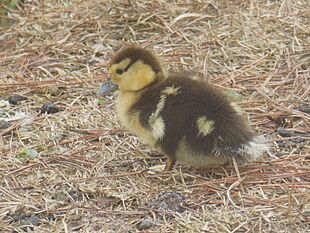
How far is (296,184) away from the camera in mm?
3631

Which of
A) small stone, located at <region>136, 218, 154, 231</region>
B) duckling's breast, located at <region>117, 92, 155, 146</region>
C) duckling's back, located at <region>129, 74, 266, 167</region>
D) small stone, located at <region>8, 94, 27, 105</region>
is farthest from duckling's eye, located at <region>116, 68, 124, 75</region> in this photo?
small stone, located at <region>8, 94, 27, 105</region>

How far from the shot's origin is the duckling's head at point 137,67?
3865 millimetres

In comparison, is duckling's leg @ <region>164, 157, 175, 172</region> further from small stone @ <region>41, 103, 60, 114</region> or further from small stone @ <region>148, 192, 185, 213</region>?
small stone @ <region>41, 103, 60, 114</region>

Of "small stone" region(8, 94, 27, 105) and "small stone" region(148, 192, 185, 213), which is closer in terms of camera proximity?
"small stone" region(148, 192, 185, 213)

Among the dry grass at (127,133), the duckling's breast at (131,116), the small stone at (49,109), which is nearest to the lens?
the dry grass at (127,133)

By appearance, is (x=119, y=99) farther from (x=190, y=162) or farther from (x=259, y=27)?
(x=259, y=27)

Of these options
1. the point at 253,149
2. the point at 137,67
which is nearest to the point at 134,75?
the point at 137,67

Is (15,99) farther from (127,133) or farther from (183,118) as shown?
(183,118)

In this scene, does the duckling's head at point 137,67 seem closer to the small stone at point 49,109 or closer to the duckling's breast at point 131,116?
the duckling's breast at point 131,116

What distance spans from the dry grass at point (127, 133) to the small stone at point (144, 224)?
0.02 metres

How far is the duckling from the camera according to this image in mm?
3688

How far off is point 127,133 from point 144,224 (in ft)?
3.37

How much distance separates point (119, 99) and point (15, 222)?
838 mm

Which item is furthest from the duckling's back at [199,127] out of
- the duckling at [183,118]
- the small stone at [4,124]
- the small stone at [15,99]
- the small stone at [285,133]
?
the small stone at [15,99]
